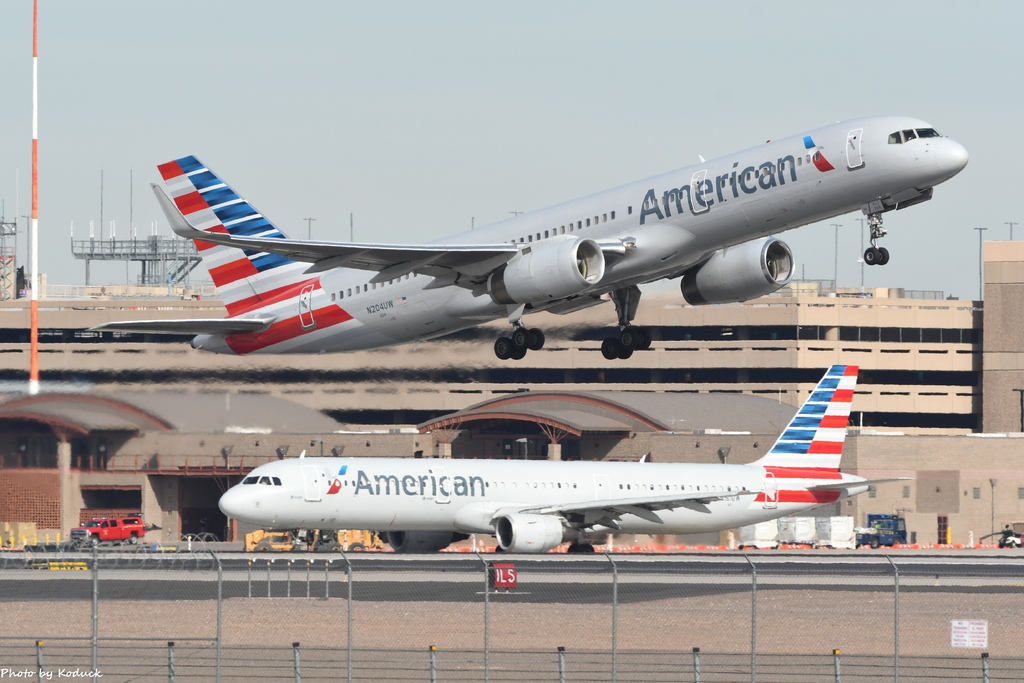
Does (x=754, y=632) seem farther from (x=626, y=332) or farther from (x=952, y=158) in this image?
(x=626, y=332)

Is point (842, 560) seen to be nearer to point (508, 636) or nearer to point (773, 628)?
point (773, 628)

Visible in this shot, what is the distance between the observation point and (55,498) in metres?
66.8

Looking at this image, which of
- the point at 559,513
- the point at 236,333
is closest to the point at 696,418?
the point at 559,513

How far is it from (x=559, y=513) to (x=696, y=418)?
1551 inches

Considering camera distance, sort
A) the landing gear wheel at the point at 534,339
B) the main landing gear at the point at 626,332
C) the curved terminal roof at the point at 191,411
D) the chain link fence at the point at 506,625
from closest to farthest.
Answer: the chain link fence at the point at 506,625 < the landing gear wheel at the point at 534,339 < the main landing gear at the point at 626,332 < the curved terminal roof at the point at 191,411

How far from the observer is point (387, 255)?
43.8 metres

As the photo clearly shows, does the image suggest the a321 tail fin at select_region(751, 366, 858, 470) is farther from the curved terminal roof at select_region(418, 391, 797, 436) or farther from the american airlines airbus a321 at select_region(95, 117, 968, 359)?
the curved terminal roof at select_region(418, 391, 797, 436)

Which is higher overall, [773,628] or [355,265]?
[355,265]

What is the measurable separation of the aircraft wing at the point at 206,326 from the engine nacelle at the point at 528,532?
10.8m

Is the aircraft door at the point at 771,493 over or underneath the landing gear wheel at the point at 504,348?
underneath

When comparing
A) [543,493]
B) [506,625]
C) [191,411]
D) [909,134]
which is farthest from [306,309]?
[909,134]

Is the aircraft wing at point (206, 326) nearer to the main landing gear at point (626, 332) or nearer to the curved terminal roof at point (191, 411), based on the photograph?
the curved terminal roof at point (191, 411)

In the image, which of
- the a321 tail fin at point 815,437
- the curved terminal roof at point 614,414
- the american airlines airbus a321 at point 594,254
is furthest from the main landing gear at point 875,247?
the curved terminal roof at point 614,414

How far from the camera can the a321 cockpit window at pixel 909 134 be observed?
128 ft
